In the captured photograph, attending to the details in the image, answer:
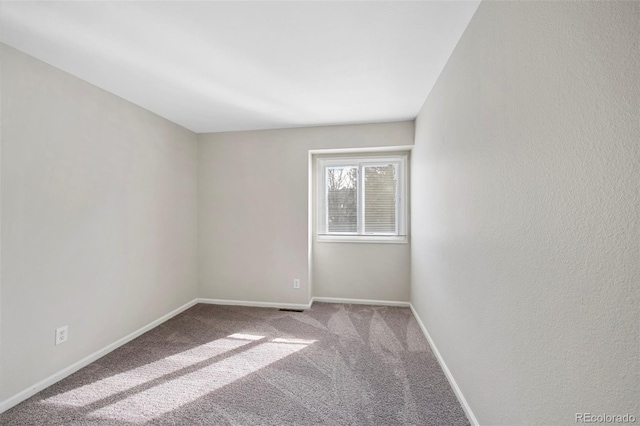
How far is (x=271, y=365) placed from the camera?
216cm

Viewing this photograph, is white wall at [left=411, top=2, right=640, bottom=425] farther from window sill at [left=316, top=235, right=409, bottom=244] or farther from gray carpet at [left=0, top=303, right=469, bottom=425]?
window sill at [left=316, top=235, right=409, bottom=244]

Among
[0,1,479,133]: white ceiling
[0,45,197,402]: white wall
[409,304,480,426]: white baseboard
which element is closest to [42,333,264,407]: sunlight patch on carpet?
[0,45,197,402]: white wall

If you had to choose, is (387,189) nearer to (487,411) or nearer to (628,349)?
(487,411)

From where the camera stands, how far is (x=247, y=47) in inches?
67.3

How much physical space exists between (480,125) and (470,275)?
0.88 metres

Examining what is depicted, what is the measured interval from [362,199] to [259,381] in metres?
2.52

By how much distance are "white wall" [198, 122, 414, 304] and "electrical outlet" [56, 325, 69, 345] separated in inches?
66.7

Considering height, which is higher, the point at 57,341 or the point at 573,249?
the point at 573,249

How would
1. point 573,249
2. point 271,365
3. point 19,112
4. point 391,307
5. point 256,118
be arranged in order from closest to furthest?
point 573,249 < point 19,112 < point 271,365 < point 256,118 < point 391,307

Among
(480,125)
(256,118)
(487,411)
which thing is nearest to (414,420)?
(487,411)

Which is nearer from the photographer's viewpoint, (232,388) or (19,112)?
(19,112)

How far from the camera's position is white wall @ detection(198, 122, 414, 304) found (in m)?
3.42

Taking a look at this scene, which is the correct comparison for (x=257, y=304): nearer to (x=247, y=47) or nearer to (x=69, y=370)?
(x=69, y=370)

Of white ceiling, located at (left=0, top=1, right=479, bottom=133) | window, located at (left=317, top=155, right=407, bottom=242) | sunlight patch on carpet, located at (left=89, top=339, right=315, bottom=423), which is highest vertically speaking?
white ceiling, located at (left=0, top=1, right=479, bottom=133)
